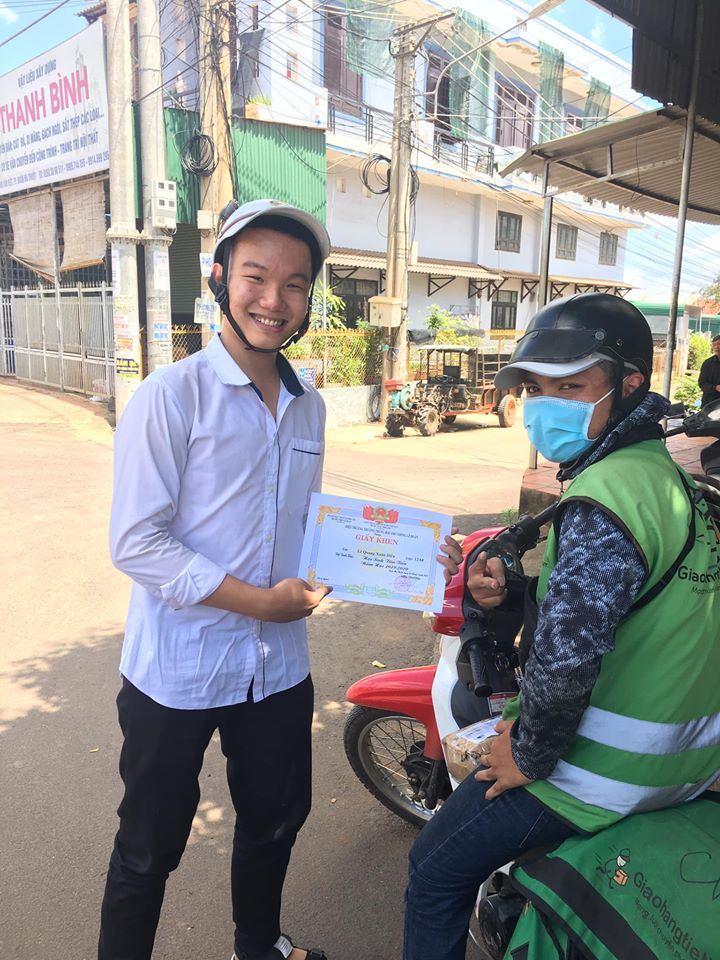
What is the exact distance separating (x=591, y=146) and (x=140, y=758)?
601 cm

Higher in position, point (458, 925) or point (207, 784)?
point (458, 925)

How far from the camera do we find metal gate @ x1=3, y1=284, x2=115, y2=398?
42.7 feet

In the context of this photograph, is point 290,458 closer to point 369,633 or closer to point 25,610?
point 369,633

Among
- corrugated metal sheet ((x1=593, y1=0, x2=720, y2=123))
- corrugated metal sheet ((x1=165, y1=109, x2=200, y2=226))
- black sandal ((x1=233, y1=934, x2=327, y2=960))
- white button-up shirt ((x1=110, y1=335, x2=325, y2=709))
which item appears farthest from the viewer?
corrugated metal sheet ((x1=165, y1=109, x2=200, y2=226))

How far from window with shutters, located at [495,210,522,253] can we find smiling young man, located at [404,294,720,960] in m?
21.8

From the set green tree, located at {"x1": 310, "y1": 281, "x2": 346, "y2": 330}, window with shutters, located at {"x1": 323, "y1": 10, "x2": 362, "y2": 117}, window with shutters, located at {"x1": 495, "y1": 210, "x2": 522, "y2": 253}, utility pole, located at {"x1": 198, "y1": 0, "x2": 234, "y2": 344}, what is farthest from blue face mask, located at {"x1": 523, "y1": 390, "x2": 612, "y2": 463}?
window with shutters, located at {"x1": 495, "y1": 210, "x2": 522, "y2": 253}

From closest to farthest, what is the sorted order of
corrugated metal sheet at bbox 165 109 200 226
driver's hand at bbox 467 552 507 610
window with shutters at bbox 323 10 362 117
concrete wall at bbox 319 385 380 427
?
1. driver's hand at bbox 467 552 507 610
2. corrugated metal sheet at bbox 165 109 200 226
3. concrete wall at bbox 319 385 380 427
4. window with shutters at bbox 323 10 362 117

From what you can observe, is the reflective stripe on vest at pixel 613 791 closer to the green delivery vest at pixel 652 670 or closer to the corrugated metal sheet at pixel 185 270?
the green delivery vest at pixel 652 670

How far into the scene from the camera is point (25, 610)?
482 cm

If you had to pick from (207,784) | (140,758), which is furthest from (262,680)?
(207,784)

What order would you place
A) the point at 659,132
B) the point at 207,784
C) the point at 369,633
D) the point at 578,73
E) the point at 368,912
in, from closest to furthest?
the point at 368,912
the point at 207,784
the point at 369,633
the point at 659,132
the point at 578,73

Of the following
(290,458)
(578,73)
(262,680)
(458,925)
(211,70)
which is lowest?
(458,925)

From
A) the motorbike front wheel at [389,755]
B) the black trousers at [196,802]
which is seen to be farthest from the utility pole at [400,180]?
the black trousers at [196,802]

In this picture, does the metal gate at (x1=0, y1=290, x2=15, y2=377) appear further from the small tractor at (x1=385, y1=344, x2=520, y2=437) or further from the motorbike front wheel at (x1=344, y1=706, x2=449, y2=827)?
the motorbike front wheel at (x1=344, y1=706, x2=449, y2=827)
